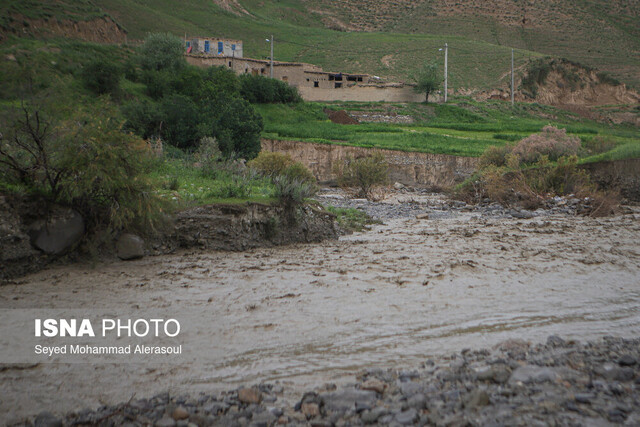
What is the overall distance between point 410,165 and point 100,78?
2414 centimetres

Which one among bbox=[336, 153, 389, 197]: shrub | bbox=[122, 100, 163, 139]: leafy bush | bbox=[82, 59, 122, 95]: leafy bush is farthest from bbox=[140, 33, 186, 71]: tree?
bbox=[336, 153, 389, 197]: shrub

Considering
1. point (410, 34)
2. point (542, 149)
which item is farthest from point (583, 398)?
point (410, 34)

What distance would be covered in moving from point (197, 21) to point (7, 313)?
108 metres

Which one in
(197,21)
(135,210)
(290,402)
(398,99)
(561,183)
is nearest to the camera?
(290,402)

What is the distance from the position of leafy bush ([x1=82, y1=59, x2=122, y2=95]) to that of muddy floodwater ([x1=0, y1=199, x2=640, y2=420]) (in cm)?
3275

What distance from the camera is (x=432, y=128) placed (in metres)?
51.7

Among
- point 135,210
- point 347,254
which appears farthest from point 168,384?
point 347,254

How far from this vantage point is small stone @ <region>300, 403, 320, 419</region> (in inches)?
178

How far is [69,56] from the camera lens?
150ft

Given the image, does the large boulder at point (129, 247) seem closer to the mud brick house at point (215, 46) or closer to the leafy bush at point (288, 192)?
the leafy bush at point (288, 192)

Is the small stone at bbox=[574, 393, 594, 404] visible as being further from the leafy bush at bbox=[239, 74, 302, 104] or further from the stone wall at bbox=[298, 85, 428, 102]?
the stone wall at bbox=[298, 85, 428, 102]

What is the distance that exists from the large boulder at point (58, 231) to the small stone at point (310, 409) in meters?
7.68

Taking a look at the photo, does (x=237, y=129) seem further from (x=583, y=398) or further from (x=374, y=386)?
(x=583, y=398)

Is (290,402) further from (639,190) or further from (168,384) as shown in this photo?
(639,190)
